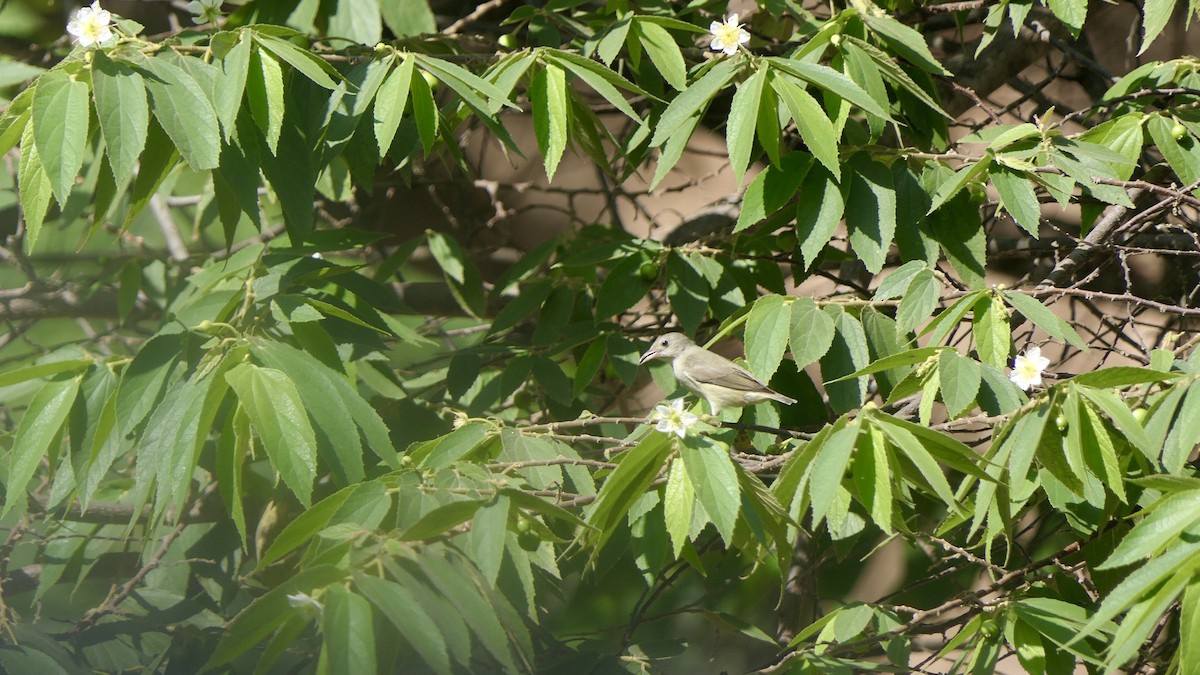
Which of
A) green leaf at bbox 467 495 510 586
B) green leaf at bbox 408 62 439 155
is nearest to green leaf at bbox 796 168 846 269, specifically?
green leaf at bbox 408 62 439 155

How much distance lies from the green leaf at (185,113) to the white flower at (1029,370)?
1.63m

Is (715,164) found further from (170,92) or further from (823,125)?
(170,92)

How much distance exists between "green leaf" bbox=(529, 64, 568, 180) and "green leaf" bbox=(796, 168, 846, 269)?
0.60 metres

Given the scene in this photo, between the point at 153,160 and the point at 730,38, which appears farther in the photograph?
the point at 730,38

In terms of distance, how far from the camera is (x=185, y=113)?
6.72 feet

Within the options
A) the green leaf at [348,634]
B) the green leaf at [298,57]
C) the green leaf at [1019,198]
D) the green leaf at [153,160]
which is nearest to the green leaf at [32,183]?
the green leaf at [153,160]

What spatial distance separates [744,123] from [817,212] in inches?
15.3

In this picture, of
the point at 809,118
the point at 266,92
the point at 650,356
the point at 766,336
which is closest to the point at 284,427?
the point at 266,92

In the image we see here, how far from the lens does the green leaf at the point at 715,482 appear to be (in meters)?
1.71

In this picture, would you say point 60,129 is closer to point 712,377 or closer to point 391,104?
point 391,104

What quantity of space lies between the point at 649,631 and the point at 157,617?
1.40 metres

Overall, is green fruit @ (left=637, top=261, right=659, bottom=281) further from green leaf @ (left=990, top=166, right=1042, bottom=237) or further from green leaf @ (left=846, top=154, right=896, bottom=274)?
green leaf @ (left=990, top=166, right=1042, bottom=237)

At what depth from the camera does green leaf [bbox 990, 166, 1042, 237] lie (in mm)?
2375

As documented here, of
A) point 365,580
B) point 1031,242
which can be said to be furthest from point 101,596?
point 1031,242
